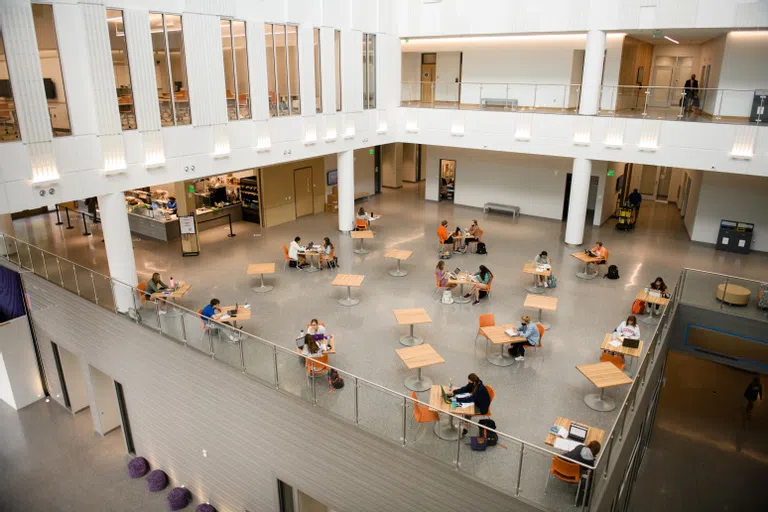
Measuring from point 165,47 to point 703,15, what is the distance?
14662mm

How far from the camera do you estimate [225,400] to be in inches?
443

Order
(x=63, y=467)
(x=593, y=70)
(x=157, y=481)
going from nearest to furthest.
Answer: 1. (x=157, y=481)
2. (x=63, y=467)
3. (x=593, y=70)

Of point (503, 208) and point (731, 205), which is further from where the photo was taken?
point (503, 208)

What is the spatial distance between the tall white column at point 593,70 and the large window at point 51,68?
1482cm

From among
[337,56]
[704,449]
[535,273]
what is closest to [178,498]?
[535,273]

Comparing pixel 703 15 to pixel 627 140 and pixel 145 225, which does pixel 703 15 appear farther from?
pixel 145 225

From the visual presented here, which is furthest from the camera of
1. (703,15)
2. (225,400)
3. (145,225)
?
(145,225)

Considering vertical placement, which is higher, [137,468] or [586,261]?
[586,261]

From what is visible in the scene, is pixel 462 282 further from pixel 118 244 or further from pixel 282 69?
pixel 282 69

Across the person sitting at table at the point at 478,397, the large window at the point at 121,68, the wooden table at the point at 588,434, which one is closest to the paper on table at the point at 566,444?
the wooden table at the point at 588,434

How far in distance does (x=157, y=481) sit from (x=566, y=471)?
1133 centimetres

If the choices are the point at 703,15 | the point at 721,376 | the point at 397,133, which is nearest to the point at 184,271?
the point at 397,133

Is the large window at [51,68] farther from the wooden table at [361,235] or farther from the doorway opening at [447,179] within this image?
the doorway opening at [447,179]

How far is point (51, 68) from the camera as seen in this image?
11.0 meters
